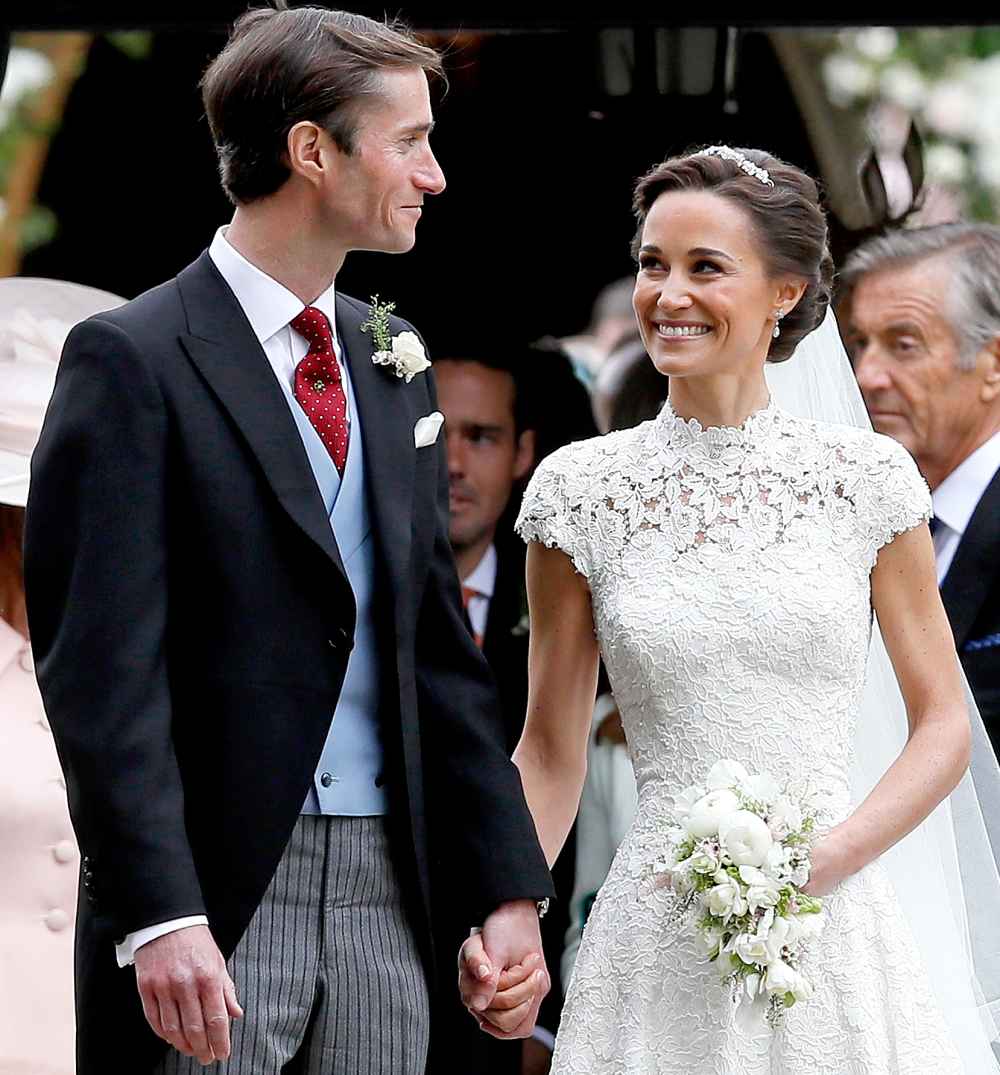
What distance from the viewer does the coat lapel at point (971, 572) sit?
5094 millimetres

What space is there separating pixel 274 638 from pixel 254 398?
1.12 feet

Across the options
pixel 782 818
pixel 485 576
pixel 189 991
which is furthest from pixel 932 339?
pixel 189 991

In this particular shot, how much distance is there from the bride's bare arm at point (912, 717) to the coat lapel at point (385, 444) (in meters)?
0.98

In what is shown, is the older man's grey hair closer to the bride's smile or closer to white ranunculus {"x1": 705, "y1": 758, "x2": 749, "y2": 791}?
the bride's smile

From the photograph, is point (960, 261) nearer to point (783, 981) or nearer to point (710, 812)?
point (710, 812)

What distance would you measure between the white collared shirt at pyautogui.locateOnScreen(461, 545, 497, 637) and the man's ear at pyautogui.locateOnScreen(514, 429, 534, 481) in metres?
0.26

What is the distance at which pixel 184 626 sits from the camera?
9.52ft

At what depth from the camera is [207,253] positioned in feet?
10.3

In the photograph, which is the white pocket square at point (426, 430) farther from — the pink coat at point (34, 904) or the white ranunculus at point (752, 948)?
the pink coat at point (34, 904)

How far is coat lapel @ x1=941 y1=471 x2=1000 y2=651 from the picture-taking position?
5094mm

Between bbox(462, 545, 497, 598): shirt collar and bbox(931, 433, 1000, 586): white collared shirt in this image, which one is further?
bbox(462, 545, 497, 598): shirt collar

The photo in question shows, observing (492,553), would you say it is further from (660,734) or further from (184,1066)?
(184,1066)

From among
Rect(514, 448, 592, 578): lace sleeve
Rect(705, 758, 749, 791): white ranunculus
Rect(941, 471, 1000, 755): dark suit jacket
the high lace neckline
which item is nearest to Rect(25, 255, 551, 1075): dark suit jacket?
Rect(705, 758, 749, 791): white ranunculus

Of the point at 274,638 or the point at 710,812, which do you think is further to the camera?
the point at 710,812
